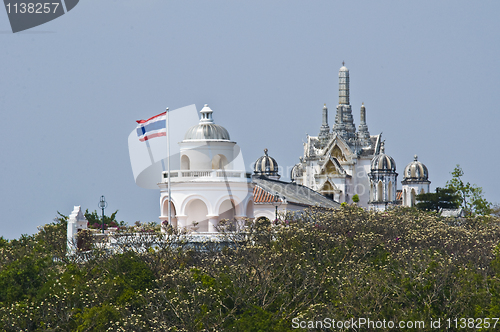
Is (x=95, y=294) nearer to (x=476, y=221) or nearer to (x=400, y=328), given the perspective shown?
(x=400, y=328)

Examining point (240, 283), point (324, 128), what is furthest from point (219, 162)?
point (324, 128)

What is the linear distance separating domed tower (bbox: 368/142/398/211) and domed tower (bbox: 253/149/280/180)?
1281cm

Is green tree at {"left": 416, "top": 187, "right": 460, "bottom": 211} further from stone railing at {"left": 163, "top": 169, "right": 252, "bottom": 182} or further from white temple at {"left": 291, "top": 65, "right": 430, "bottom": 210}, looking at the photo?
stone railing at {"left": 163, "top": 169, "right": 252, "bottom": 182}

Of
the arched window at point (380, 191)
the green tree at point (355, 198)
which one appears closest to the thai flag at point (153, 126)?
the green tree at point (355, 198)

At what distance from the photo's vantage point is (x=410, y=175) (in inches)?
4552

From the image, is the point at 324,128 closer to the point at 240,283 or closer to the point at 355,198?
the point at 355,198

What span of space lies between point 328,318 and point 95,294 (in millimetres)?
10445

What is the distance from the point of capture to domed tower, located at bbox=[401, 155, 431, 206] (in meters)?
115

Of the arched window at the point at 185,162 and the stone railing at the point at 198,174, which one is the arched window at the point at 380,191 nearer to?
the arched window at the point at 185,162

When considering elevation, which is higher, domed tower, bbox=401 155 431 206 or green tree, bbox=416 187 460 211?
domed tower, bbox=401 155 431 206

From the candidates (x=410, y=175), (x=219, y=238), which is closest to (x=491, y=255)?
(x=219, y=238)

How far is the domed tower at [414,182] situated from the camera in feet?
377

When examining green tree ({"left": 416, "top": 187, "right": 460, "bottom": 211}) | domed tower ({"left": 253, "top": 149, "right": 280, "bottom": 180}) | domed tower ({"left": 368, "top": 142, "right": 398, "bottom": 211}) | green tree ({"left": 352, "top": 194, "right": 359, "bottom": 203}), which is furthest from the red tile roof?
domed tower ({"left": 368, "top": 142, "right": 398, "bottom": 211})

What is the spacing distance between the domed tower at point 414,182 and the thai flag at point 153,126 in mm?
67653
